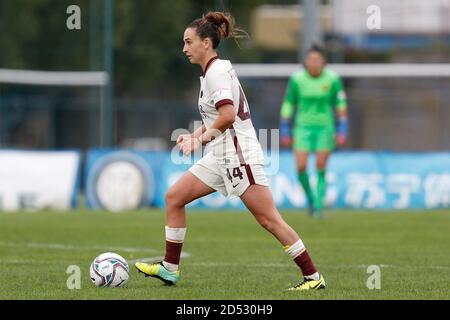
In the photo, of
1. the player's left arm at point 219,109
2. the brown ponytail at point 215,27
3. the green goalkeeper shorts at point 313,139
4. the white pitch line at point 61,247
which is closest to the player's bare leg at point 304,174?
the green goalkeeper shorts at point 313,139

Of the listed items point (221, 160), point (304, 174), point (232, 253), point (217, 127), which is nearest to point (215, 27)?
point (217, 127)

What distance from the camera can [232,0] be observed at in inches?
1382

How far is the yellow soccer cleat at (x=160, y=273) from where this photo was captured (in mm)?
8789

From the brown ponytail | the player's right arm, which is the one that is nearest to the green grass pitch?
the player's right arm

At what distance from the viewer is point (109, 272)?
338 inches

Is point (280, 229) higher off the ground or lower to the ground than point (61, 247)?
higher

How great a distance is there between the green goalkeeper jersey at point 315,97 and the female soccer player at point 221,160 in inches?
314

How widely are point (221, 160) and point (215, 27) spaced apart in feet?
3.34

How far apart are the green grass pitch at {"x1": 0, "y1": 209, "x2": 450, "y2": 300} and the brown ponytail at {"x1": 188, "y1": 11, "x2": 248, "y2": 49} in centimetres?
191

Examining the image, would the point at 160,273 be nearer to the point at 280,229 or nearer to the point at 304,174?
the point at 280,229

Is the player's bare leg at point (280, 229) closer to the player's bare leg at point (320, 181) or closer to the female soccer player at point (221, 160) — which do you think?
the female soccer player at point (221, 160)

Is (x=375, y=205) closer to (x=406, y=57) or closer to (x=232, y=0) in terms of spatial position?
(x=406, y=57)

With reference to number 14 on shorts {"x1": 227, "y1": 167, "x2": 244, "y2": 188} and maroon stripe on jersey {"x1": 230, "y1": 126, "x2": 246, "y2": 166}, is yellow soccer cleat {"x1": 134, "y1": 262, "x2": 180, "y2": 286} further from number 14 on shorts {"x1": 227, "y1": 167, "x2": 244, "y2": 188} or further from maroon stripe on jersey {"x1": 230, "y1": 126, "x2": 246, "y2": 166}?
maroon stripe on jersey {"x1": 230, "y1": 126, "x2": 246, "y2": 166}

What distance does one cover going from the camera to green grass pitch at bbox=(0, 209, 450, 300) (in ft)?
27.4
